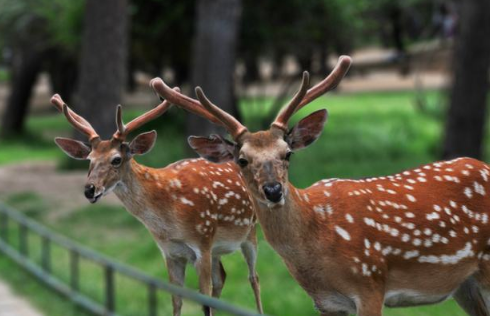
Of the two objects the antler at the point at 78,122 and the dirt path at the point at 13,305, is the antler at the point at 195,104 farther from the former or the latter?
the dirt path at the point at 13,305

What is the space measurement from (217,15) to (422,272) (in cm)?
859

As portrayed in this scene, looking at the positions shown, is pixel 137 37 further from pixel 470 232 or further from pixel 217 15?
pixel 470 232

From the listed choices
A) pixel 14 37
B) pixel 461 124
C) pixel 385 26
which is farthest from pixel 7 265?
pixel 385 26

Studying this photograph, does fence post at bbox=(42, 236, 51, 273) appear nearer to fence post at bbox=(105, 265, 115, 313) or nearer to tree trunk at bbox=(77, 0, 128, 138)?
fence post at bbox=(105, 265, 115, 313)

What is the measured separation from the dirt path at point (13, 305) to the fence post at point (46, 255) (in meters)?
0.80

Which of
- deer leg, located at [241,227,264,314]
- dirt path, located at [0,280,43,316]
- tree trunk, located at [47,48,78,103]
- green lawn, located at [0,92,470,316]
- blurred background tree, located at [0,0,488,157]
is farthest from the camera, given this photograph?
tree trunk, located at [47,48,78,103]

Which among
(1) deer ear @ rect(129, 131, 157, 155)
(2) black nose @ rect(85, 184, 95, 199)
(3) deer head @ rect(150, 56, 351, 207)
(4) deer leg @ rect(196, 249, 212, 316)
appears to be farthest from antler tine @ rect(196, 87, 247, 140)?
(4) deer leg @ rect(196, 249, 212, 316)

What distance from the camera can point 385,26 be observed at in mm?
60500

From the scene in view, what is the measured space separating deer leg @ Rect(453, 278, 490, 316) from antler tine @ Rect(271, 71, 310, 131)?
45.9 inches

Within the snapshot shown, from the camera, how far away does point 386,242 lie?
12.6 ft

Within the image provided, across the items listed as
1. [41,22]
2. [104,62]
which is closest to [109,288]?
[104,62]

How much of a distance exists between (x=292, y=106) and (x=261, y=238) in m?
1.18

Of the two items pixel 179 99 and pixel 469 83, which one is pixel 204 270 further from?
pixel 469 83

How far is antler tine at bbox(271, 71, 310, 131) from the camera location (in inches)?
130
